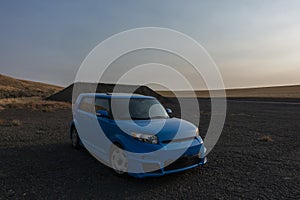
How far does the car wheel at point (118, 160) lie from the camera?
4785mm

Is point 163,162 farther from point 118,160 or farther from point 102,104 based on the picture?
point 102,104

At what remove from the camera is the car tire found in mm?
4785

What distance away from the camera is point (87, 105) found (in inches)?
265

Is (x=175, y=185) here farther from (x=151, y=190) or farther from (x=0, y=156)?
(x=0, y=156)

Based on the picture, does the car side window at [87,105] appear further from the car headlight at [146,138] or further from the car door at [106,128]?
the car headlight at [146,138]

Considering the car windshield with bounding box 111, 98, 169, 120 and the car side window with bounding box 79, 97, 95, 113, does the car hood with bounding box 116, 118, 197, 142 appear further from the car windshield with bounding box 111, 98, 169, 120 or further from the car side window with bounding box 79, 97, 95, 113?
the car side window with bounding box 79, 97, 95, 113

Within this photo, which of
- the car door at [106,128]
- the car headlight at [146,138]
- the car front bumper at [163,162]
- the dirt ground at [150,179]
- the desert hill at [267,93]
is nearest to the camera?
the dirt ground at [150,179]

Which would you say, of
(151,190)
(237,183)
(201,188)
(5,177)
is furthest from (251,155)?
(5,177)

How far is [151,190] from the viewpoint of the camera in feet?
14.2

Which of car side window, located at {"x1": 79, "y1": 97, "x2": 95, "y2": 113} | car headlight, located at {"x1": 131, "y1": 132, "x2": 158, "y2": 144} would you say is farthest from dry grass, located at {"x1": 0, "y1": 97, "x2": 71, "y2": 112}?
car headlight, located at {"x1": 131, "y1": 132, "x2": 158, "y2": 144}

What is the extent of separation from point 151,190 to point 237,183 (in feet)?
5.65

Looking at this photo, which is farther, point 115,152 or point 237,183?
point 115,152

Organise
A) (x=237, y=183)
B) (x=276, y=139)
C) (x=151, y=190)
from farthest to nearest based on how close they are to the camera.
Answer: (x=276, y=139) < (x=237, y=183) < (x=151, y=190)

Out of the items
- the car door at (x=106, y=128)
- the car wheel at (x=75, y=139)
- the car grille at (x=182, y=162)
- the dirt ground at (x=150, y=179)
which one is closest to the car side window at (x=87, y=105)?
the car door at (x=106, y=128)
